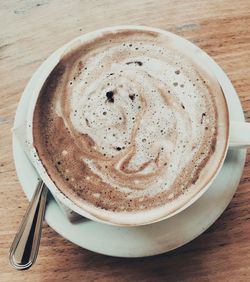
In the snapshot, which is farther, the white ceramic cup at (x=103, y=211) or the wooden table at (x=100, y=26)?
the wooden table at (x=100, y=26)

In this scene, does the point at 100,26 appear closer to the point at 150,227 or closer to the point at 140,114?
the point at 140,114

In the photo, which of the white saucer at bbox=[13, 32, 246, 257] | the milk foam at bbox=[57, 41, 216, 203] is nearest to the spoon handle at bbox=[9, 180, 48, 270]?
the white saucer at bbox=[13, 32, 246, 257]

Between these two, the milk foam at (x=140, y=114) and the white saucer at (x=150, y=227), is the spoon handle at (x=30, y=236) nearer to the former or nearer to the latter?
the white saucer at (x=150, y=227)

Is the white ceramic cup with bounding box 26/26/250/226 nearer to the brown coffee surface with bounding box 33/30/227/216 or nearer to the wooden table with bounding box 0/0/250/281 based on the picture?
the brown coffee surface with bounding box 33/30/227/216

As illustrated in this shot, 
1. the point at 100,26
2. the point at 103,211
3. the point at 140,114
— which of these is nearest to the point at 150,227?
the point at 103,211

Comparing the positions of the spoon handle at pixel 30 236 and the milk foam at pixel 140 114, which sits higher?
the milk foam at pixel 140 114

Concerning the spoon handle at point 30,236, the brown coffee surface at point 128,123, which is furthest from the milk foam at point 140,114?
the spoon handle at point 30,236
